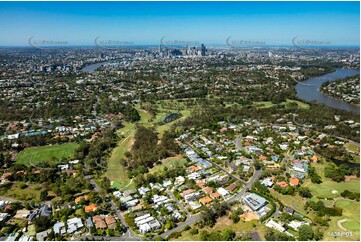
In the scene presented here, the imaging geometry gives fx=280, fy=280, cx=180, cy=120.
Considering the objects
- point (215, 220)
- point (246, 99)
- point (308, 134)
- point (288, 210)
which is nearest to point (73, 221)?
point (215, 220)

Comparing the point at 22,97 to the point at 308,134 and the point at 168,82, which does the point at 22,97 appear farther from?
the point at 308,134

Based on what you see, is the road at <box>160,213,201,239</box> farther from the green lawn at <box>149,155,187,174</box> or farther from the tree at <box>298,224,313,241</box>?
the green lawn at <box>149,155,187,174</box>

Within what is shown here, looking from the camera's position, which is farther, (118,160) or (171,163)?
(118,160)

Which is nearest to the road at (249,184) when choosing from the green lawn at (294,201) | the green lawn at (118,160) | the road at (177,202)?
the green lawn at (294,201)

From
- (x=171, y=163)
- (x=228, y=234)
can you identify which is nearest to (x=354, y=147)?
(x=171, y=163)

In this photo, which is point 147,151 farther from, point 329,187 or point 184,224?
point 329,187
